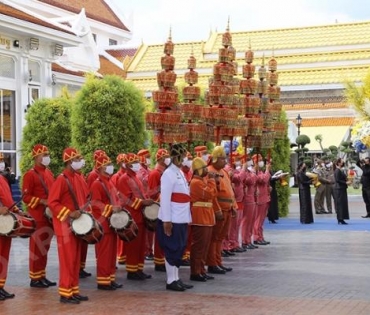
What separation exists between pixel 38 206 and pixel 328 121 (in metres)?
35.5

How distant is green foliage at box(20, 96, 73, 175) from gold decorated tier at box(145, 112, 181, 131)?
4.52 meters

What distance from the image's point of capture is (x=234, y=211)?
1243cm

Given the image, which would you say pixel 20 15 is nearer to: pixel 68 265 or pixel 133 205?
pixel 133 205

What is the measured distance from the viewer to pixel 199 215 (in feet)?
35.9

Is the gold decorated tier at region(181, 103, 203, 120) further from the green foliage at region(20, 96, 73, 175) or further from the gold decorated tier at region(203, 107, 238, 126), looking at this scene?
the green foliage at region(20, 96, 73, 175)

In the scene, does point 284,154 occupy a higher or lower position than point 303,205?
higher

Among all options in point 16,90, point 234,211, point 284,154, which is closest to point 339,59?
point 284,154

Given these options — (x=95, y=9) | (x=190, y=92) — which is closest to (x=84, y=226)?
(x=190, y=92)

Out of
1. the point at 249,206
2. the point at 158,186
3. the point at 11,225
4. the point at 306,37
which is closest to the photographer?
the point at 11,225

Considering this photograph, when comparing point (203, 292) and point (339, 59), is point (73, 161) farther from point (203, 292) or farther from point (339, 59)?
point (339, 59)

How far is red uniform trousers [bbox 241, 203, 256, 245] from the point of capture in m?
14.8

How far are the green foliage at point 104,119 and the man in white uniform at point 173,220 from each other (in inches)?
282

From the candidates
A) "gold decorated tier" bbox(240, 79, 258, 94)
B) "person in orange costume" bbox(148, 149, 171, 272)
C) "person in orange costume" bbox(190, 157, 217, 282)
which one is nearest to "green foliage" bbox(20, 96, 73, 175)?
"gold decorated tier" bbox(240, 79, 258, 94)

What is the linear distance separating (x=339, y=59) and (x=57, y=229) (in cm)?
3678
